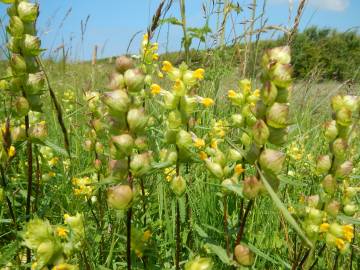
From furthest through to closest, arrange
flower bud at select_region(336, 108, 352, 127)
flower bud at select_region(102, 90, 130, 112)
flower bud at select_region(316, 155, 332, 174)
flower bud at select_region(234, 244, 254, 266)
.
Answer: flower bud at select_region(316, 155, 332, 174), flower bud at select_region(336, 108, 352, 127), flower bud at select_region(234, 244, 254, 266), flower bud at select_region(102, 90, 130, 112)

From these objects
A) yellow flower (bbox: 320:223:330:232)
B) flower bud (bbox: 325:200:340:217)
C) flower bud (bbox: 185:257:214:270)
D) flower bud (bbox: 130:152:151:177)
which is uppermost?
flower bud (bbox: 130:152:151:177)

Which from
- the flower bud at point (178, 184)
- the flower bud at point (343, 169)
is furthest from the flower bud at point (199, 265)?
the flower bud at point (343, 169)

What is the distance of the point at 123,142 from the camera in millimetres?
964

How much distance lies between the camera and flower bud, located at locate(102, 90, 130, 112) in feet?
3.14

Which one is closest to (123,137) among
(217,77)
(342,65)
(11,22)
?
(11,22)

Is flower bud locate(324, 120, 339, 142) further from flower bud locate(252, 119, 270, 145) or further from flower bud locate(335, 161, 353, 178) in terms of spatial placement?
flower bud locate(252, 119, 270, 145)

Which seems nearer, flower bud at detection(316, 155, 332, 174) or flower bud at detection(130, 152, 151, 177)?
flower bud at detection(130, 152, 151, 177)

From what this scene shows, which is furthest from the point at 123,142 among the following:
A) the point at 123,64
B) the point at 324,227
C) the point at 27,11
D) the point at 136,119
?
the point at 324,227

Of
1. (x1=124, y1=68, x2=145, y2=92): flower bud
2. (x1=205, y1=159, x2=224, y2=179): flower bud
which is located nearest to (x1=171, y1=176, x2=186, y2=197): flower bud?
(x1=205, y1=159, x2=224, y2=179): flower bud

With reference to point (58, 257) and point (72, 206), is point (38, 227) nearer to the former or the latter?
point (58, 257)

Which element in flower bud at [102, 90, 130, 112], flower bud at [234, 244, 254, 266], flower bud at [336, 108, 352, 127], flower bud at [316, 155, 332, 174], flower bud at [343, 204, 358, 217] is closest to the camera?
flower bud at [102, 90, 130, 112]

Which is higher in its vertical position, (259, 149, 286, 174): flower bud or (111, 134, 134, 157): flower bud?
(111, 134, 134, 157): flower bud

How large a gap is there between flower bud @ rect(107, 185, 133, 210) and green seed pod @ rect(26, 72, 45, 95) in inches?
23.5

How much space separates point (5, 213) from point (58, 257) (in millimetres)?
1126
